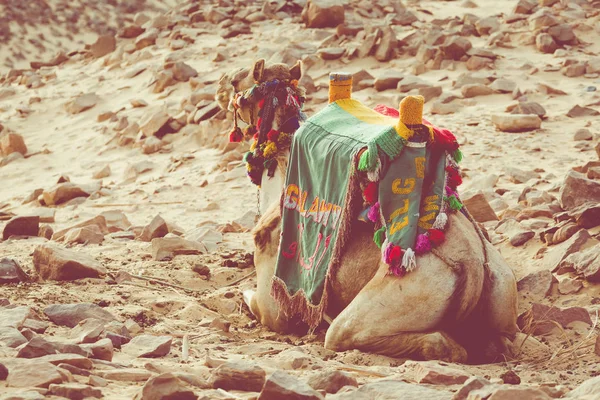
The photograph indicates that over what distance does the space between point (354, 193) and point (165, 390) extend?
2091 millimetres

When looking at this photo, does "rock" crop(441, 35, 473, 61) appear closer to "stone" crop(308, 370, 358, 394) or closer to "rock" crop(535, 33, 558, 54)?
"rock" crop(535, 33, 558, 54)

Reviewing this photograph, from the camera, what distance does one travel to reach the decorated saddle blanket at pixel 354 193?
18.5 ft

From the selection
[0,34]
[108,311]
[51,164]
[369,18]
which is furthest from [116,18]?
[108,311]

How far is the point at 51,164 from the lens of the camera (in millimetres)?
14500

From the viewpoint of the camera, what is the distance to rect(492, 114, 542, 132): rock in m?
11.9

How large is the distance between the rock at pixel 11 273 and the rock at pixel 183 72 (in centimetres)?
875

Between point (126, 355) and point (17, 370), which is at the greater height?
point (17, 370)

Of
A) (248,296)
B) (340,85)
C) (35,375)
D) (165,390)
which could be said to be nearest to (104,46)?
(248,296)

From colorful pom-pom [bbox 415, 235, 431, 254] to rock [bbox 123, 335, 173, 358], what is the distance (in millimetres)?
1398

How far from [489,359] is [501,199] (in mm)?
3911

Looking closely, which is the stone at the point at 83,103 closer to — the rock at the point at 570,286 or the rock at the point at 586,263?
the rock at the point at 586,263

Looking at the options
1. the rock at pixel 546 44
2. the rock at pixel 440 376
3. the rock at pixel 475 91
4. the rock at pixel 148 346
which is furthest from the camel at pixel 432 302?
the rock at pixel 546 44

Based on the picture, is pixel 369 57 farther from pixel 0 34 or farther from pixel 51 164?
pixel 0 34

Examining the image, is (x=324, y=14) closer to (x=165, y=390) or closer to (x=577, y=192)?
(x=577, y=192)
